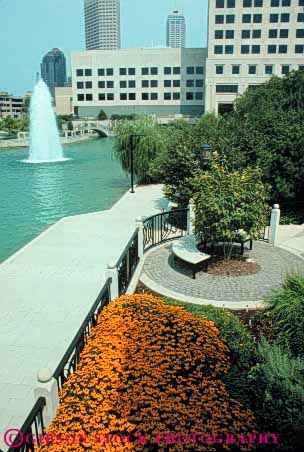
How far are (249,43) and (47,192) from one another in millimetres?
54572

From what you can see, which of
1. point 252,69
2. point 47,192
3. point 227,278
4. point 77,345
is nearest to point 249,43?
point 252,69

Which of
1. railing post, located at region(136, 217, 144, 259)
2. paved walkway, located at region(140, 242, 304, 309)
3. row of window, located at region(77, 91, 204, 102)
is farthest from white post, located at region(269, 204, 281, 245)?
row of window, located at region(77, 91, 204, 102)

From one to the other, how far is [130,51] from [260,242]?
253ft

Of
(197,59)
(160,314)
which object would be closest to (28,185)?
(160,314)

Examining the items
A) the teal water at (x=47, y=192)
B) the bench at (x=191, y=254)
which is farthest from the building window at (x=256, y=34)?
the bench at (x=191, y=254)

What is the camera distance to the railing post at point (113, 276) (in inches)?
288

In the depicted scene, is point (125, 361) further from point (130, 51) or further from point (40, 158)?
point (130, 51)

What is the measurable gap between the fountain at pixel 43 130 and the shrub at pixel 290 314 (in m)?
34.7

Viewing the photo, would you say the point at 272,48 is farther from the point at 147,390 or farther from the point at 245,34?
the point at 147,390

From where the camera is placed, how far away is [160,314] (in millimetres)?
6250

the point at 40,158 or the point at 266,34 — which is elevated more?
the point at 266,34

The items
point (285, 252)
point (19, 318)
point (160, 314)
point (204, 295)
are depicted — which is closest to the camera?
point (160, 314)

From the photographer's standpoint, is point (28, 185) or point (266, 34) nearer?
point (28, 185)

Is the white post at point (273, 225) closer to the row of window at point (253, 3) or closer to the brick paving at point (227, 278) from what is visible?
the brick paving at point (227, 278)
